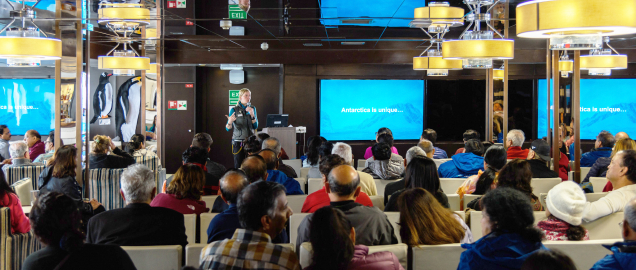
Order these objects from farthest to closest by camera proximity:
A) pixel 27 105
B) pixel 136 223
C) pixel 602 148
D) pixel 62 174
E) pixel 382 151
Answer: pixel 27 105, pixel 602 148, pixel 382 151, pixel 62 174, pixel 136 223

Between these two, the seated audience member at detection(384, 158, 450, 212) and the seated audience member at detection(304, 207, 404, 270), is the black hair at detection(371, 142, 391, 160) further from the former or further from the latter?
the seated audience member at detection(304, 207, 404, 270)

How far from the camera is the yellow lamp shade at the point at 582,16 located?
2.41m

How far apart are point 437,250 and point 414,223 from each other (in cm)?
19

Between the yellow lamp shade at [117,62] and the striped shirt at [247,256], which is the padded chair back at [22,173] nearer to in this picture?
the yellow lamp shade at [117,62]

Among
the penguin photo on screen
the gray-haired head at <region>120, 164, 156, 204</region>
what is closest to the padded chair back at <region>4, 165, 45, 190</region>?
the gray-haired head at <region>120, 164, 156, 204</region>

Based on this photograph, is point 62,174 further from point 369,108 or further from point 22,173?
point 369,108

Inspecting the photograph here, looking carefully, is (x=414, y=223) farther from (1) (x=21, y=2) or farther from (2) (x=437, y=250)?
(1) (x=21, y=2)

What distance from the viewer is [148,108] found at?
27.0ft

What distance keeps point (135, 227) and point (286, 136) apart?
7088 millimetres

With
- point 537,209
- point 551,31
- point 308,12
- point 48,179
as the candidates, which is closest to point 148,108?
point 308,12

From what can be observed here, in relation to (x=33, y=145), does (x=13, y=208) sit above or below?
below

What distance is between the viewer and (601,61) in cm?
745

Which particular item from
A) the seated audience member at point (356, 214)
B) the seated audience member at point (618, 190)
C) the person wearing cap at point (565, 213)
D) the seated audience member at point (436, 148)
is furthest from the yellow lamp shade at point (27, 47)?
the seated audience member at point (436, 148)

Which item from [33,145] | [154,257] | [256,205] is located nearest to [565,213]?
[256,205]
